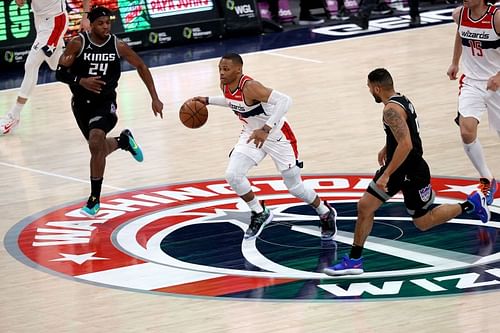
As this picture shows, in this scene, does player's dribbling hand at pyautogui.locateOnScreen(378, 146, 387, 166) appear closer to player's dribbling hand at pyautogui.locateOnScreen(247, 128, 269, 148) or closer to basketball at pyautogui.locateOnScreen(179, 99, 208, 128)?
player's dribbling hand at pyautogui.locateOnScreen(247, 128, 269, 148)

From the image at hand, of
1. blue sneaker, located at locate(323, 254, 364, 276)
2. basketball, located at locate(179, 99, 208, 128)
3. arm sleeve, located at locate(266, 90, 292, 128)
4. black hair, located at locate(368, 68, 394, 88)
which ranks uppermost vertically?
black hair, located at locate(368, 68, 394, 88)

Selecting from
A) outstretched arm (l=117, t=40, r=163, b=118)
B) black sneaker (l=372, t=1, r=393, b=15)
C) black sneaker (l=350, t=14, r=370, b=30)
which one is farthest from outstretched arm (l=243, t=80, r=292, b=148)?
black sneaker (l=372, t=1, r=393, b=15)

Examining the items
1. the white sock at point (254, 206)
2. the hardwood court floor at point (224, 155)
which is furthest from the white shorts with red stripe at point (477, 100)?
the white sock at point (254, 206)

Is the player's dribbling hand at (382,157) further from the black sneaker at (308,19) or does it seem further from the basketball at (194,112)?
the black sneaker at (308,19)

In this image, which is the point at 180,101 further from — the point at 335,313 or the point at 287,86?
the point at 335,313

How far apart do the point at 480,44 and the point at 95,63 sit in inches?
136

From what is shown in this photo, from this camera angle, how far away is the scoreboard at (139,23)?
1897 cm

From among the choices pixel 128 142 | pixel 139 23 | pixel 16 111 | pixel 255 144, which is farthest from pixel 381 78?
pixel 139 23

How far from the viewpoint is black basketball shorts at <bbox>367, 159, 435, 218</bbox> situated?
9.33 metres

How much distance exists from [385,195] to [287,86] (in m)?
7.86

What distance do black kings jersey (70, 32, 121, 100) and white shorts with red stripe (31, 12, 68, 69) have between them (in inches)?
150

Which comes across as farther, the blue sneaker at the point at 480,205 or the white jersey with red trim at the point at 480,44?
the white jersey with red trim at the point at 480,44

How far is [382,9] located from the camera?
2267cm

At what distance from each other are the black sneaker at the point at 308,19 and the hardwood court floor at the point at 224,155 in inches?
78.7
